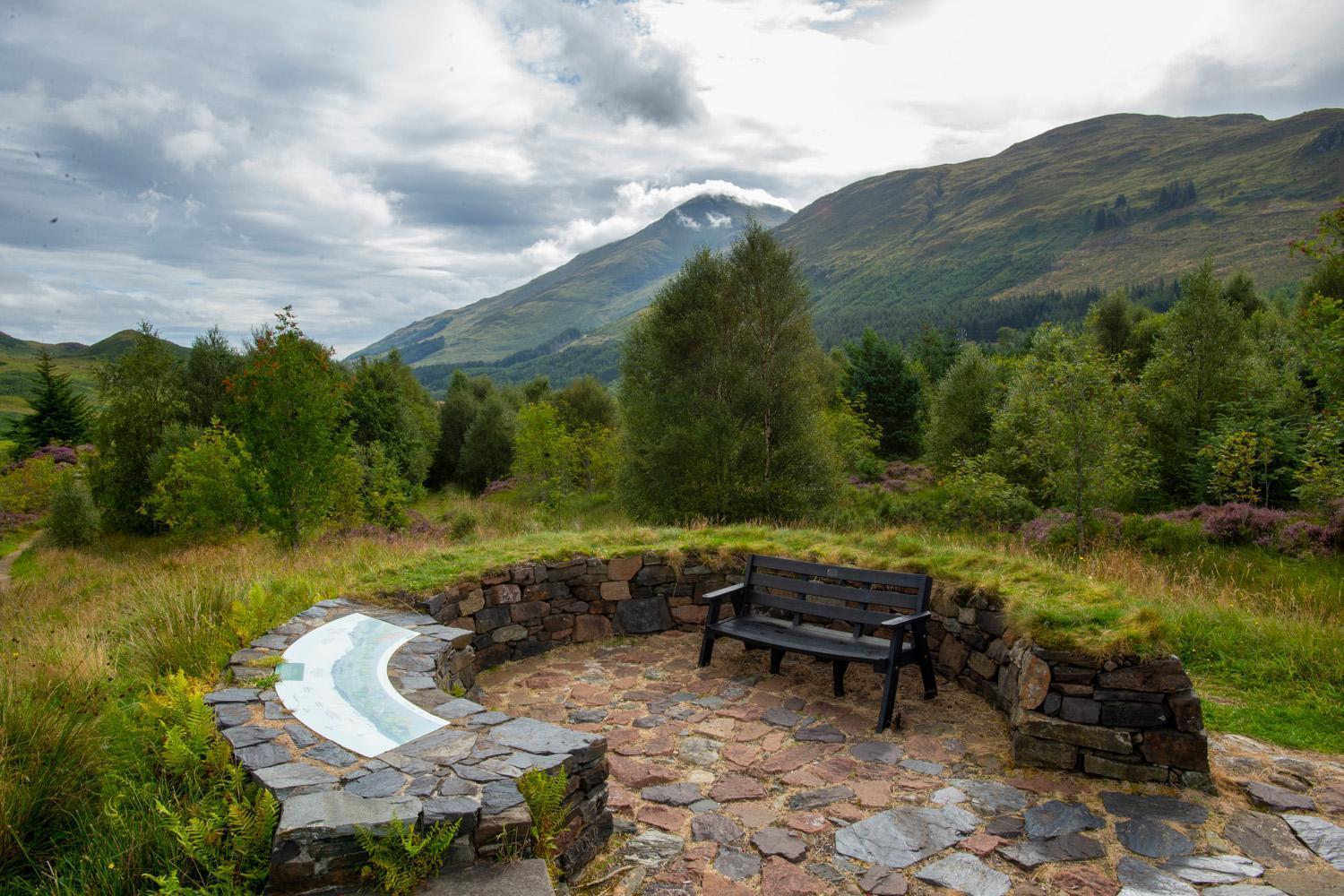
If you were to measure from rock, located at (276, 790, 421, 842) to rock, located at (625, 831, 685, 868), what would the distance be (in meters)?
1.23

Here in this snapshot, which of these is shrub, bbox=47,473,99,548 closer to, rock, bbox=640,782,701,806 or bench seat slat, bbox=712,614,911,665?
bench seat slat, bbox=712,614,911,665

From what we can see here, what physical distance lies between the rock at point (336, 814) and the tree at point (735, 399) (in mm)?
15001

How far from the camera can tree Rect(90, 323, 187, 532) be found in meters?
26.4

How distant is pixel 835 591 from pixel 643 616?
229cm

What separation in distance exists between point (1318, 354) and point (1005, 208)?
7531 inches

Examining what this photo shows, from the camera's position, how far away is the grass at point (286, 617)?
120 inches

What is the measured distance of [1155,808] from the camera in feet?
13.1

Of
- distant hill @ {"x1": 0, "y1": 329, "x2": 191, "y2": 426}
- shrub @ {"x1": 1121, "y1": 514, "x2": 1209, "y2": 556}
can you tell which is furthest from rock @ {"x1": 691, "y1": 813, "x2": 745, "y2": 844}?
distant hill @ {"x1": 0, "y1": 329, "x2": 191, "y2": 426}

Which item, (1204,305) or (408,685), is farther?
(1204,305)

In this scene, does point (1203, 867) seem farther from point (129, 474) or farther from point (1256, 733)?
point (129, 474)

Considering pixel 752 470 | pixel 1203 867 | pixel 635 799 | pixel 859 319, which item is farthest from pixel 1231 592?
pixel 859 319

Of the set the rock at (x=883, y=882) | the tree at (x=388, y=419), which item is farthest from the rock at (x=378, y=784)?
the tree at (x=388, y=419)

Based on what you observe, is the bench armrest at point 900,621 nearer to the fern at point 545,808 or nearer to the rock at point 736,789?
the rock at point 736,789

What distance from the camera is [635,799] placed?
4234mm
